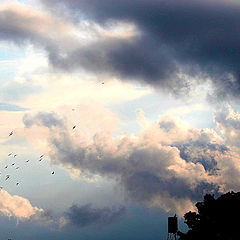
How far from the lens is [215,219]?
256 feet

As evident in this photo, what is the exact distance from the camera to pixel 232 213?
7594 centimetres

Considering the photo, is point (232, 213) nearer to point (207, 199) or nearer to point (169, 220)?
point (207, 199)

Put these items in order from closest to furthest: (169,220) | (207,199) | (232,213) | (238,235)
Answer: (169,220) < (238,235) < (232,213) < (207,199)

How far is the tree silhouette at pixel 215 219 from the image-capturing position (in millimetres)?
73006

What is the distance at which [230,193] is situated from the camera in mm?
79625

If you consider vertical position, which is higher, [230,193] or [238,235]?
[230,193]

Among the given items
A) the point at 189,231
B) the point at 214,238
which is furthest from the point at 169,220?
the point at 189,231

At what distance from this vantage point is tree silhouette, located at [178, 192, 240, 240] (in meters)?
73.0

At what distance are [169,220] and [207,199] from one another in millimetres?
26371

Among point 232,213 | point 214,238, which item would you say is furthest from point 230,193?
point 214,238

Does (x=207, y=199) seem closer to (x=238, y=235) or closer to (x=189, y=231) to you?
(x=189, y=231)

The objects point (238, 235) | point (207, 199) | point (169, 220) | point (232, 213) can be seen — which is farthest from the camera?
point (207, 199)

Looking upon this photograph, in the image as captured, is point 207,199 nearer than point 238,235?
No

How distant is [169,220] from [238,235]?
742 inches
